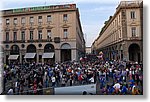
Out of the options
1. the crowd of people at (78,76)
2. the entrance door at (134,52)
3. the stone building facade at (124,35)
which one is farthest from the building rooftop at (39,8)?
the entrance door at (134,52)

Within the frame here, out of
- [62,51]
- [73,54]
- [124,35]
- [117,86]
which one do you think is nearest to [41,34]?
[62,51]

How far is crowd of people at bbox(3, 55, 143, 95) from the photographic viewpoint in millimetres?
4145

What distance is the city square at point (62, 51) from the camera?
427 cm

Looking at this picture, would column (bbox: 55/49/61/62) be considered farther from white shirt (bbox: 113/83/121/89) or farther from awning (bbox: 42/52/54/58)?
white shirt (bbox: 113/83/121/89)

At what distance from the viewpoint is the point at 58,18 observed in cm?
457

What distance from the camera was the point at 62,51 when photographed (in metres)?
4.55

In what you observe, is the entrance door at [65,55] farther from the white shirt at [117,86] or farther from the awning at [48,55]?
the white shirt at [117,86]

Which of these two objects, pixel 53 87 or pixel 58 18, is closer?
pixel 53 87

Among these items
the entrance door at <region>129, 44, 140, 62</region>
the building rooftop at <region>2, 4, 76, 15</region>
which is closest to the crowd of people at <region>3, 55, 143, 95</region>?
the entrance door at <region>129, 44, 140, 62</region>

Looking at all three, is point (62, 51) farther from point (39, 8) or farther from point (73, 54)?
point (39, 8)

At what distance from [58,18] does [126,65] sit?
5.50ft

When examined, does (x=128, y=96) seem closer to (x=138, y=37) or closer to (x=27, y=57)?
(x=138, y=37)

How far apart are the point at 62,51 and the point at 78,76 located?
0.61 meters

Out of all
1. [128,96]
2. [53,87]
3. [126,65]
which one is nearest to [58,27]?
[53,87]
